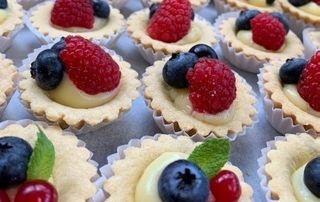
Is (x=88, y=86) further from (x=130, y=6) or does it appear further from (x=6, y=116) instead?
(x=130, y=6)

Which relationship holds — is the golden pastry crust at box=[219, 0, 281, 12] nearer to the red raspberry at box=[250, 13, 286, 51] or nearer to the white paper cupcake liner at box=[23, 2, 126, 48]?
the red raspberry at box=[250, 13, 286, 51]

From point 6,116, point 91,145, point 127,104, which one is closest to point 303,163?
point 127,104

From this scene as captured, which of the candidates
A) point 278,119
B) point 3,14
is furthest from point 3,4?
point 278,119

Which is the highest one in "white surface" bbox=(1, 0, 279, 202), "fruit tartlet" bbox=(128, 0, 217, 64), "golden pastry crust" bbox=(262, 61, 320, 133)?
"fruit tartlet" bbox=(128, 0, 217, 64)

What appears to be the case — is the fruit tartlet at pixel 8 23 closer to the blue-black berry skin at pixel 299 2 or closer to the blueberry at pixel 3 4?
the blueberry at pixel 3 4

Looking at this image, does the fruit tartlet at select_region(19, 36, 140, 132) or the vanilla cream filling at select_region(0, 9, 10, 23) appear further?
the vanilla cream filling at select_region(0, 9, 10, 23)

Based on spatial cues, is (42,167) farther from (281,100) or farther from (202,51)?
(281,100)

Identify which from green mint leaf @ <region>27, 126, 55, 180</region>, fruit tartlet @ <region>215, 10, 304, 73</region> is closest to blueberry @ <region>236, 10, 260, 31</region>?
fruit tartlet @ <region>215, 10, 304, 73</region>
